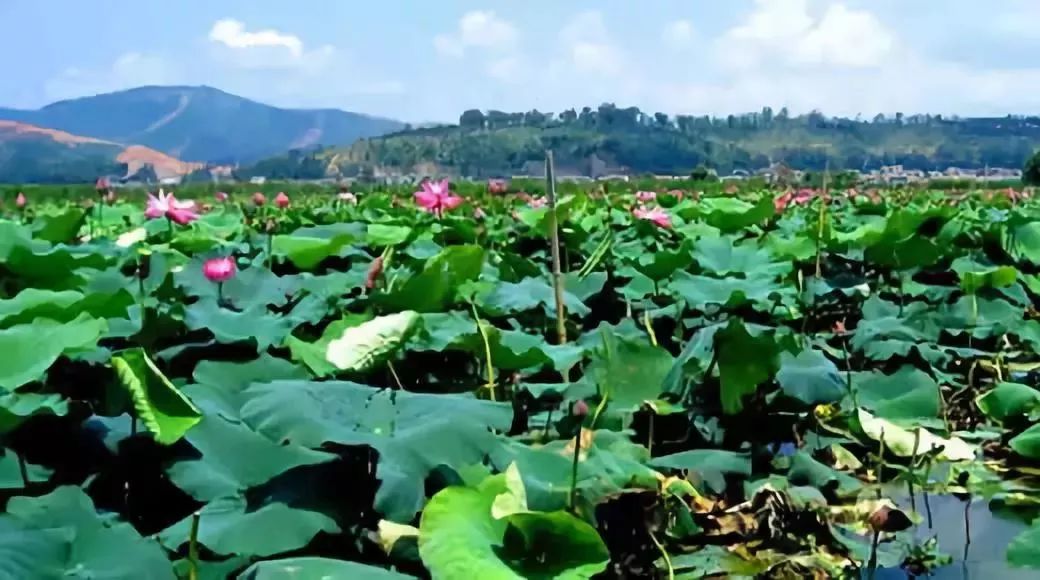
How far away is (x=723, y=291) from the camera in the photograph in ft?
7.19

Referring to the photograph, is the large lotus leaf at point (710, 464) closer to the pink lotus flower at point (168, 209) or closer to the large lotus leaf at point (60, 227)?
the pink lotus flower at point (168, 209)

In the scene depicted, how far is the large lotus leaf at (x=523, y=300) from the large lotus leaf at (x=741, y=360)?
0.54 m

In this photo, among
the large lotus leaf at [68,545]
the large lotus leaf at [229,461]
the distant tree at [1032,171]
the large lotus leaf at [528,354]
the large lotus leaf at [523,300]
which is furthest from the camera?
the distant tree at [1032,171]

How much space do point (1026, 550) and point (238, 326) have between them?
3.42 feet

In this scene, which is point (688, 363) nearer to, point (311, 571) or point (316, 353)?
point (316, 353)

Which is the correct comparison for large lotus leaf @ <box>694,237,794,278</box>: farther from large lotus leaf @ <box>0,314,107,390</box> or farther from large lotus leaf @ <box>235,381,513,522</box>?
large lotus leaf @ <box>0,314,107,390</box>

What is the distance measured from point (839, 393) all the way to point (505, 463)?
24.7 inches

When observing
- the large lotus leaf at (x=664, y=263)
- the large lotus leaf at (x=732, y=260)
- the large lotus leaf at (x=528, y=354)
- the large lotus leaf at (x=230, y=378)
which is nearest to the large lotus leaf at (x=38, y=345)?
the large lotus leaf at (x=230, y=378)

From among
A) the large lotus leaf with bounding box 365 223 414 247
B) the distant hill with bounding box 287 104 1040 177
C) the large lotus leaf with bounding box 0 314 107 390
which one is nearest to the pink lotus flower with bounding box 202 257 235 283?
the large lotus leaf with bounding box 0 314 107 390

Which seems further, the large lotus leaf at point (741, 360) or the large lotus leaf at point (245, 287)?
the large lotus leaf at point (245, 287)

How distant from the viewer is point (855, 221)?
491cm

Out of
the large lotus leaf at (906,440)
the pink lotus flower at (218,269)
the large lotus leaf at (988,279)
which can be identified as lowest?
the large lotus leaf at (906,440)

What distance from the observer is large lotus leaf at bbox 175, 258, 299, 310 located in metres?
2.05

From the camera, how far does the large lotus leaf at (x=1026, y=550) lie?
1.12m
